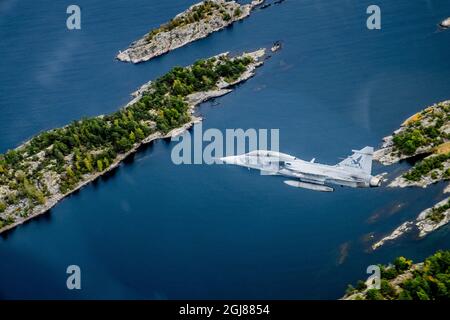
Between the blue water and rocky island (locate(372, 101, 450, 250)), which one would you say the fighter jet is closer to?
the blue water

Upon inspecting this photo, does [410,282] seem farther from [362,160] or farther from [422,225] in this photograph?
[362,160]

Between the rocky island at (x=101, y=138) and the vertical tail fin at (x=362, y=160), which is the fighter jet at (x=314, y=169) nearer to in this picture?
the vertical tail fin at (x=362, y=160)

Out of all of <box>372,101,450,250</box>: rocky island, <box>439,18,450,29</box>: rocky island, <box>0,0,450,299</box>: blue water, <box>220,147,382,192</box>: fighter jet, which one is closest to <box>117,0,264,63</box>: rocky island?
<box>0,0,450,299</box>: blue water

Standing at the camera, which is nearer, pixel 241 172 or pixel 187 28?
pixel 241 172

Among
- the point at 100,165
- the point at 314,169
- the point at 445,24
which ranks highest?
the point at 445,24

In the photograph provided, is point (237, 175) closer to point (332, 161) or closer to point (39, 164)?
point (332, 161)

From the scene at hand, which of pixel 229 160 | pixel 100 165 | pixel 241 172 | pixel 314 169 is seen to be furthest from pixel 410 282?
pixel 100 165
